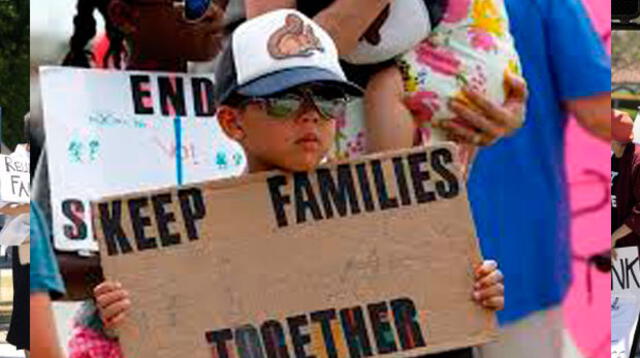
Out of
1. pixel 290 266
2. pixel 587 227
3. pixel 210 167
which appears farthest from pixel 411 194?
pixel 587 227

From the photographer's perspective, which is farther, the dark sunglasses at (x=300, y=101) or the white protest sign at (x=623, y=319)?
the white protest sign at (x=623, y=319)

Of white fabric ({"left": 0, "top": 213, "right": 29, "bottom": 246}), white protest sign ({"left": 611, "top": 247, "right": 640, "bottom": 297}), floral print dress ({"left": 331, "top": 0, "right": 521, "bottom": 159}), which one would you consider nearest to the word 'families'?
floral print dress ({"left": 331, "top": 0, "right": 521, "bottom": 159})

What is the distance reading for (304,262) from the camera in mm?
2045

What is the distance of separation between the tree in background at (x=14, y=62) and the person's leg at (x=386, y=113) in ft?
2.52

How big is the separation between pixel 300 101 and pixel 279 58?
0.22ft

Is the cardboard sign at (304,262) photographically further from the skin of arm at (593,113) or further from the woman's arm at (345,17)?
the skin of arm at (593,113)

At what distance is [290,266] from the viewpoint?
2039 millimetres

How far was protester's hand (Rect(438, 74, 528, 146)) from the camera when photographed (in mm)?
2221

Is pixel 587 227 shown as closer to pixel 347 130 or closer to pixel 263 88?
pixel 347 130

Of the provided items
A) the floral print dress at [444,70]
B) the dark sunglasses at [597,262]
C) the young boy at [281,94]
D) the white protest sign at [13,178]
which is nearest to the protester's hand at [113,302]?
the young boy at [281,94]

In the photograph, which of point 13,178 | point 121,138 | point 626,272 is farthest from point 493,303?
point 626,272

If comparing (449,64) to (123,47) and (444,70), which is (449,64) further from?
(123,47)

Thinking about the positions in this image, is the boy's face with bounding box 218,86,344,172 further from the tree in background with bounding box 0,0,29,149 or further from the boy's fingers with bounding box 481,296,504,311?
the tree in background with bounding box 0,0,29,149

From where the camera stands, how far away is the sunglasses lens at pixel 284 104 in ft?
6.56
